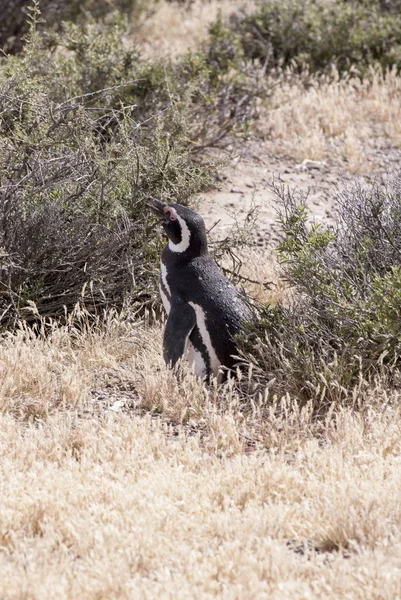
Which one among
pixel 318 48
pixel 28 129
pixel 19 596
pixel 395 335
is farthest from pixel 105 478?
pixel 318 48

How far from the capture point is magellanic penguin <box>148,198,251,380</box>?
5.78 metres

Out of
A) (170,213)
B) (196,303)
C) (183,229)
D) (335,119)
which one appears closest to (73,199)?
(170,213)

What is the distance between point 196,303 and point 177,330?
0.21m

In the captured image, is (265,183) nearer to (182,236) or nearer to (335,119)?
(335,119)

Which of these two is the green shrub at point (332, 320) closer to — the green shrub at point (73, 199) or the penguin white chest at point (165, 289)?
the penguin white chest at point (165, 289)

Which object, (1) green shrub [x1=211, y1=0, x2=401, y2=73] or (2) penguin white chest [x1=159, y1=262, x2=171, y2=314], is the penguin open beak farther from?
(1) green shrub [x1=211, y1=0, x2=401, y2=73]

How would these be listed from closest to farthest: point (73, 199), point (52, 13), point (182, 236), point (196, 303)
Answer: point (196, 303)
point (182, 236)
point (73, 199)
point (52, 13)

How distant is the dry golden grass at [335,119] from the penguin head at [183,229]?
14.6 ft

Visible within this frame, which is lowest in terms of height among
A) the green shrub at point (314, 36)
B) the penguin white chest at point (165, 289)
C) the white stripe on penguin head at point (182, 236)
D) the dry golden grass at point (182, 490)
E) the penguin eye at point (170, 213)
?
the dry golden grass at point (182, 490)

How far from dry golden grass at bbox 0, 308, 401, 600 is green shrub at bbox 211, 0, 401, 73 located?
7.34m

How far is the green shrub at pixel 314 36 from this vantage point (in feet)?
40.2

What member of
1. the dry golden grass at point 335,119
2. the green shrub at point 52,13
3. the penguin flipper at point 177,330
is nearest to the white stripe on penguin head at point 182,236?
the penguin flipper at point 177,330

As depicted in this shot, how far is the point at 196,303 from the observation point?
228 inches

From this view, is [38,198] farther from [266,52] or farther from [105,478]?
[266,52]
